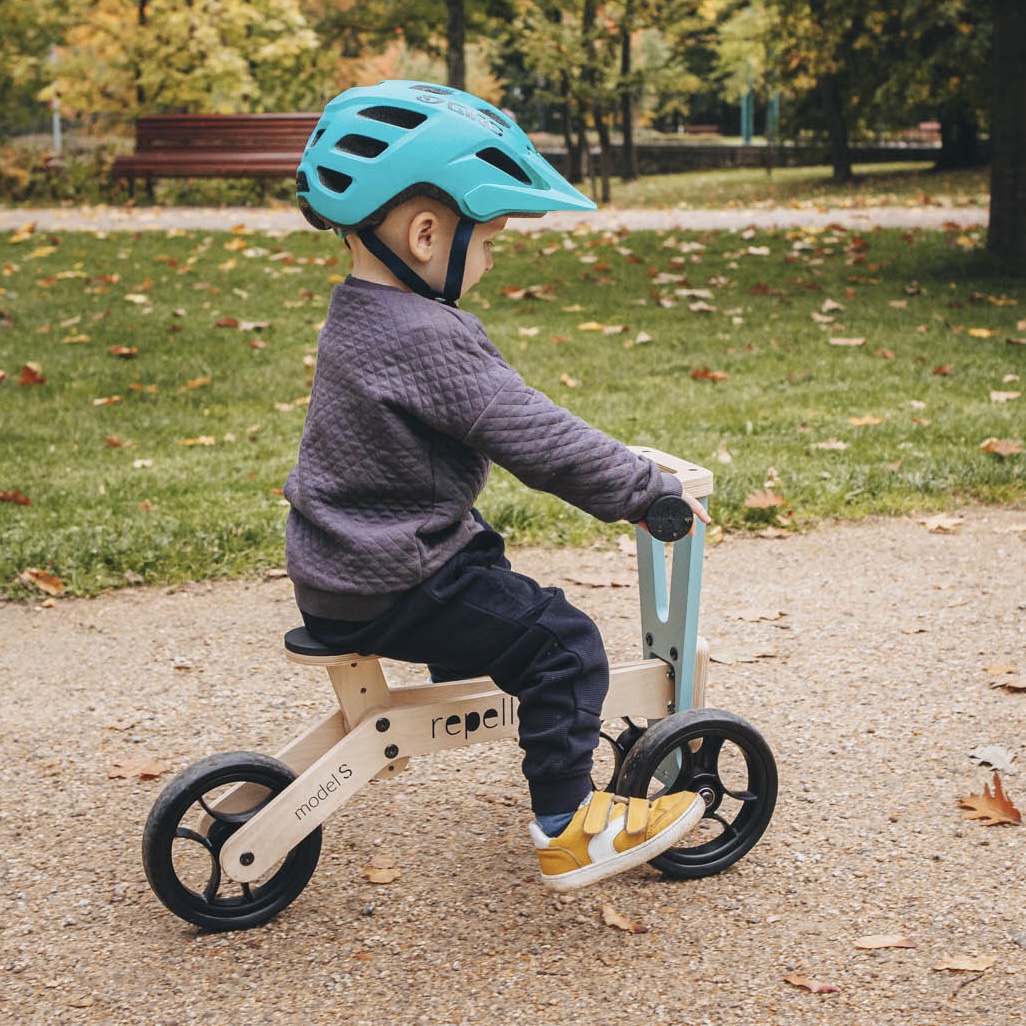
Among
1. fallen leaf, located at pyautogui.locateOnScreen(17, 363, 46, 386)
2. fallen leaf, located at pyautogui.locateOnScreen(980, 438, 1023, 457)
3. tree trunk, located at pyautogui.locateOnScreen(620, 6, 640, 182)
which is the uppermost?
tree trunk, located at pyautogui.locateOnScreen(620, 6, 640, 182)

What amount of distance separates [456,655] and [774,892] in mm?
827

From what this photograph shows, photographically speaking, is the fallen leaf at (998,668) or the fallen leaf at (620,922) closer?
the fallen leaf at (620,922)

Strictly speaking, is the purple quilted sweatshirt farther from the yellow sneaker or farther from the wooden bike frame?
the yellow sneaker

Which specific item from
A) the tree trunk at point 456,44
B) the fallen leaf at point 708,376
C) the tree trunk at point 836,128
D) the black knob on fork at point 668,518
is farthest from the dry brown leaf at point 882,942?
the tree trunk at point 836,128

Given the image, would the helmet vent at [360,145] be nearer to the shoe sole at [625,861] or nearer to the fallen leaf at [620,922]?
the shoe sole at [625,861]

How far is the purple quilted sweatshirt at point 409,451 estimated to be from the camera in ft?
7.40

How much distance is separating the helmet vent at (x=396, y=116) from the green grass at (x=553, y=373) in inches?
95.1

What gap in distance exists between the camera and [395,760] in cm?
255

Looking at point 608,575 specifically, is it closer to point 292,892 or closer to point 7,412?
point 292,892

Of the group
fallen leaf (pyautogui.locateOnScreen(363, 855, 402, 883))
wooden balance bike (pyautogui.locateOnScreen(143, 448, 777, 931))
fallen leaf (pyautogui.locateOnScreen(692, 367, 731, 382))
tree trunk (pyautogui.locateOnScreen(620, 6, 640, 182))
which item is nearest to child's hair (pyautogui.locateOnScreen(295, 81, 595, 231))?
wooden balance bike (pyautogui.locateOnScreen(143, 448, 777, 931))

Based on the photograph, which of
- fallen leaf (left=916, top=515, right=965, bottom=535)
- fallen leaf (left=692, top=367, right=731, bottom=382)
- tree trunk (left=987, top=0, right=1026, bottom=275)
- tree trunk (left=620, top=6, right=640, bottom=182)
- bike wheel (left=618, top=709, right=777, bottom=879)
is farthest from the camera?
tree trunk (left=620, top=6, right=640, bottom=182)

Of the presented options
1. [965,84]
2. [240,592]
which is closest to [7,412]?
[240,592]

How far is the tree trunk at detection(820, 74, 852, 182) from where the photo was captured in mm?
21906

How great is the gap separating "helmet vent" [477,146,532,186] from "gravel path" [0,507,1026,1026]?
4.60 ft
